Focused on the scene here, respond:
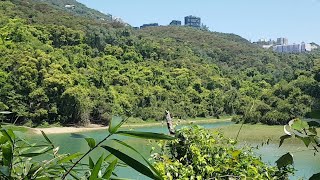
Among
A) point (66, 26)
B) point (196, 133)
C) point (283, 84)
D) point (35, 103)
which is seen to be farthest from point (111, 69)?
point (196, 133)

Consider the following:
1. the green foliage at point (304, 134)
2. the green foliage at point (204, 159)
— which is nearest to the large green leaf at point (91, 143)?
the green foliage at point (304, 134)

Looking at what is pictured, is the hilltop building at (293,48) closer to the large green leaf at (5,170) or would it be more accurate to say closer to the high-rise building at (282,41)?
the high-rise building at (282,41)

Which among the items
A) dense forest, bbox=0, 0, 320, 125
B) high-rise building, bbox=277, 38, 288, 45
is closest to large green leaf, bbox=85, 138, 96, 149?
dense forest, bbox=0, 0, 320, 125

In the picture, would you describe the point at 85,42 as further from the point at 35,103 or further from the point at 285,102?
the point at 285,102

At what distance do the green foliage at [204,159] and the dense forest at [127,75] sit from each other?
2242 centimetres

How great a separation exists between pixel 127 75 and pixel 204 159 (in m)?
41.2

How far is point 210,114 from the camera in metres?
43.8

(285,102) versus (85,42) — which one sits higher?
(85,42)

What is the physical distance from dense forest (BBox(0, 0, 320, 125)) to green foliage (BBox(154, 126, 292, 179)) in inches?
883

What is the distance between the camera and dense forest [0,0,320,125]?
107 ft

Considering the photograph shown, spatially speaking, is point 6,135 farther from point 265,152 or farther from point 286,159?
point 265,152

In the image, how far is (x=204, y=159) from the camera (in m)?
2.75

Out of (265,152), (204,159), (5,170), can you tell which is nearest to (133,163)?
(5,170)

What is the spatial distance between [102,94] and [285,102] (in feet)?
48.1
